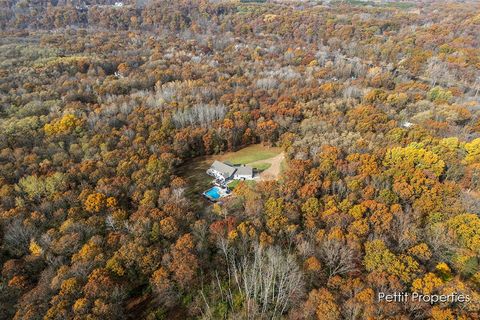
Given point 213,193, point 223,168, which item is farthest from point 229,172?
point 213,193

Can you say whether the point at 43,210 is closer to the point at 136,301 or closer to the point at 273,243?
the point at 136,301

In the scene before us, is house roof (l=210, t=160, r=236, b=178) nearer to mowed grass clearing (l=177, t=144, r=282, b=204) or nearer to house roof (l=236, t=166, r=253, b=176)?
house roof (l=236, t=166, r=253, b=176)

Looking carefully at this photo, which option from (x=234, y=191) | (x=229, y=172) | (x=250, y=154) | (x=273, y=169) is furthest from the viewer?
(x=250, y=154)

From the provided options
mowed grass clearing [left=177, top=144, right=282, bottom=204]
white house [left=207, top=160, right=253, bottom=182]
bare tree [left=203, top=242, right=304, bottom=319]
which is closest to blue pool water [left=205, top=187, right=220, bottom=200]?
mowed grass clearing [left=177, top=144, right=282, bottom=204]

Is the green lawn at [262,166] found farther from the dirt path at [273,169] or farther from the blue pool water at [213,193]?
the blue pool water at [213,193]

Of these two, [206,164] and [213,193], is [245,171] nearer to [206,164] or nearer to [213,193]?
[213,193]

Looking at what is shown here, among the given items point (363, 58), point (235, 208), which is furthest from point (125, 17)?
point (235, 208)

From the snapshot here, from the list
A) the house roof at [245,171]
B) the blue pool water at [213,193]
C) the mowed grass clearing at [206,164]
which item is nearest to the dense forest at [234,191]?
the mowed grass clearing at [206,164]
